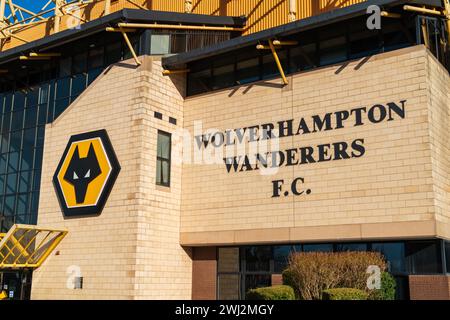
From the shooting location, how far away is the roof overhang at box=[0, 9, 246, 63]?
22.7 metres

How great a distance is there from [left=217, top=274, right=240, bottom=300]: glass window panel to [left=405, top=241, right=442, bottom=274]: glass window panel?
6681 millimetres

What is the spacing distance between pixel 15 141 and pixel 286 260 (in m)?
14.7

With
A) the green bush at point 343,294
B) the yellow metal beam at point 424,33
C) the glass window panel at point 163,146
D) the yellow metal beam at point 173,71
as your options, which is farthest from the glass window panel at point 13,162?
the yellow metal beam at point 424,33

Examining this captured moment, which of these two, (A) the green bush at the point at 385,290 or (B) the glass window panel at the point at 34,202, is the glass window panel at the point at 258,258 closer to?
(A) the green bush at the point at 385,290

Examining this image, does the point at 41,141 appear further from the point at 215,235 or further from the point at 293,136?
the point at 293,136

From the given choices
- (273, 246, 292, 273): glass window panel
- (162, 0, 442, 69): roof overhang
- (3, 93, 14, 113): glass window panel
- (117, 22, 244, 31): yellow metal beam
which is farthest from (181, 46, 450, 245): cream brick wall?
(3, 93, 14, 113): glass window panel

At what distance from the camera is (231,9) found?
25.2m

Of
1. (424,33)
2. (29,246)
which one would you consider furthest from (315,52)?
(29,246)

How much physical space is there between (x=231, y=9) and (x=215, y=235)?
10393 mm

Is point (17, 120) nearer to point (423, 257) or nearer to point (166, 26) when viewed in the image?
point (166, 26)

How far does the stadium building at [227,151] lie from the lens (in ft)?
60.2

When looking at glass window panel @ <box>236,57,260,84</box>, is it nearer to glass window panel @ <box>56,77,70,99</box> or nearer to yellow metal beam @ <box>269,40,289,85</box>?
yellow metal beam @ <box>269,40,289,85</box>

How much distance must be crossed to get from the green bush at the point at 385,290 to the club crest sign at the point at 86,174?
423 inches

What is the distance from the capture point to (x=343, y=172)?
19.2 m
